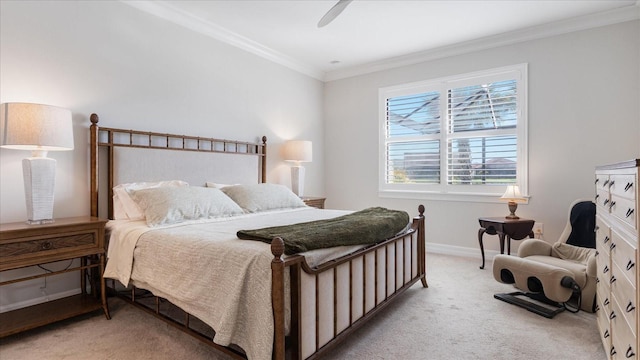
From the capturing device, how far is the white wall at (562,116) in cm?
329

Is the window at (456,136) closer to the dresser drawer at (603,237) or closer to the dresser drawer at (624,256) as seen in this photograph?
the dresser drawer at (603,237)

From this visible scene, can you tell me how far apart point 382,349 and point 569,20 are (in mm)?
3766

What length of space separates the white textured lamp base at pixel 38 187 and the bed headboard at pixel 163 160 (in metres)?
0.43

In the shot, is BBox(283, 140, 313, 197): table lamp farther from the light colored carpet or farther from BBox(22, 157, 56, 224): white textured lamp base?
BBox(22, 157, 56, 224): white textured lamp base

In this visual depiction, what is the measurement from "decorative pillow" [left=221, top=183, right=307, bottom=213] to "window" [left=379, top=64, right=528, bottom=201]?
1765 mm

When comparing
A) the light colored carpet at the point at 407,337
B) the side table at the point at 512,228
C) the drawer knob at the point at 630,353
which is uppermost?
the side table at the point at 512,228

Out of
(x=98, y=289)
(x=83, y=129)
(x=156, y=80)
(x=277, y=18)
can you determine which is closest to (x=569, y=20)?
(x=277, y=18)

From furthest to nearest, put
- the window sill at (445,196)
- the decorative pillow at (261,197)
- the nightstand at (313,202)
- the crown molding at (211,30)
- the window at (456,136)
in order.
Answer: the nightstand at (313,202), the window sill at (445,196), the window at (456,136), the decorative pillow at (261,197), the crown molding at (211,30)

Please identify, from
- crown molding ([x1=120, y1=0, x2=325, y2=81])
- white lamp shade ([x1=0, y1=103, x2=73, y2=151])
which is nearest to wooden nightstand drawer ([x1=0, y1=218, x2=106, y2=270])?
white lamp shade ([x1=0, y1=103, x2=73, y2=151])

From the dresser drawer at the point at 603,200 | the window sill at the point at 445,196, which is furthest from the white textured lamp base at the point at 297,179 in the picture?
the dresser drawer at the point at 603,200

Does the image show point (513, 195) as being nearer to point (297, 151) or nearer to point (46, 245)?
point (297, 151)

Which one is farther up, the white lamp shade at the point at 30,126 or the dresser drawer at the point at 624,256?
the white lamp shade at the point at 30,126

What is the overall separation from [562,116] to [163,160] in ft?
13.5

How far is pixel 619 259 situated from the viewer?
1551 millimetres
